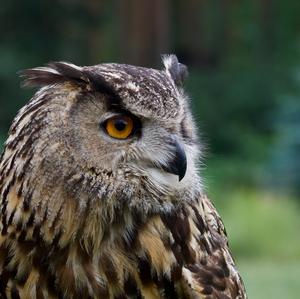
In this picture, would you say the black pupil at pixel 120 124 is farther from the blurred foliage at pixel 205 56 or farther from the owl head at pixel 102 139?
the blurred foliage at pixel 205 56

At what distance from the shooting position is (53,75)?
11.9 ft

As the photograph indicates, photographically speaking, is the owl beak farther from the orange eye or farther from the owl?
the orange eye

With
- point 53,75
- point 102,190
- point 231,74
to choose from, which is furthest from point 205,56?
point 102,190

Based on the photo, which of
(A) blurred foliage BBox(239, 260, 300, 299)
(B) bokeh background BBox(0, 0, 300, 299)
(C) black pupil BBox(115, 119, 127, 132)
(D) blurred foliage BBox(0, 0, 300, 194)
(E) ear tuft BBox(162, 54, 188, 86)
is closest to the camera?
(C) black pupil BBox(115, 119, 127, 132)

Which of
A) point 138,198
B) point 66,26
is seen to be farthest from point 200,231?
point 66,26

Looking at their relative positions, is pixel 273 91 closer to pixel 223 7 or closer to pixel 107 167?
pixel 223 7

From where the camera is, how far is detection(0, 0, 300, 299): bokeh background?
12.9m

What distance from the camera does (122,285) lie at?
368cm

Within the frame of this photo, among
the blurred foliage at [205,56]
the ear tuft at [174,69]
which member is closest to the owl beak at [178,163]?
the ear tuft at [174,69]

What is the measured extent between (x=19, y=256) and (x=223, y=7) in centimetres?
2917

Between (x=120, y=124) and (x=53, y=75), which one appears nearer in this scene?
(x=120, y=124)

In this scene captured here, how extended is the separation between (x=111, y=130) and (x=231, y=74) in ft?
74.3

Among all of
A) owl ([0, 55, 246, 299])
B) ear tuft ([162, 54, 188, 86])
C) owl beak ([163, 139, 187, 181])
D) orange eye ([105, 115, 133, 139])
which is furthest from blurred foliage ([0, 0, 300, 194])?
orange eye ([105, 115, 133, 139])

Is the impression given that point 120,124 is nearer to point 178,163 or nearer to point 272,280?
point 178,163
